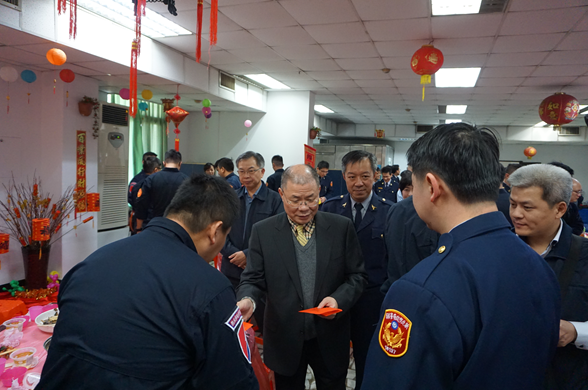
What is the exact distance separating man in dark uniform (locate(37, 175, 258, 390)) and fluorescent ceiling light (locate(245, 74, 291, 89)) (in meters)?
5.52

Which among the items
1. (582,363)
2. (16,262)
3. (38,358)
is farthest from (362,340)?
(16,262)

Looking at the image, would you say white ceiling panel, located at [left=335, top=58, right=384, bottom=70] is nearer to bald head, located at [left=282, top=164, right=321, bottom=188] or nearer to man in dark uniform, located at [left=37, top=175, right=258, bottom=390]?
bald head, located at [left=282, top=164, right=321, bottom=188]

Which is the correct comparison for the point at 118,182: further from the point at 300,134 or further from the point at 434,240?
the point at 434,240

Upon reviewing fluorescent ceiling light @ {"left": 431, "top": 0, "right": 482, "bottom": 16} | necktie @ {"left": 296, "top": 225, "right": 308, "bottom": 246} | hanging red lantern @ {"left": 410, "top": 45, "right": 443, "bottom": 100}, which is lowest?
necktie @ {"left": 296, "top": 225, "right": 308, "bottom": 246}

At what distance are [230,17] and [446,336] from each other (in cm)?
369

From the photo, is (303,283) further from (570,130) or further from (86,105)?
(570,130)

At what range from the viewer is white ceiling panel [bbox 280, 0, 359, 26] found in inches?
126

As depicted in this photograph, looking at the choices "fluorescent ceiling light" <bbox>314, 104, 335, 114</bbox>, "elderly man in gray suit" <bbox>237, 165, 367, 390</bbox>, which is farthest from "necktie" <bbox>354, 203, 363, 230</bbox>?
"fluorescent ceiling light" <bbox>314, 104, 335, 114</bbox>

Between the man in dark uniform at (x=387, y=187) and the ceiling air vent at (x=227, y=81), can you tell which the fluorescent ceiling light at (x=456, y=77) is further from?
the ceiling air vent at (x=227, y=81)

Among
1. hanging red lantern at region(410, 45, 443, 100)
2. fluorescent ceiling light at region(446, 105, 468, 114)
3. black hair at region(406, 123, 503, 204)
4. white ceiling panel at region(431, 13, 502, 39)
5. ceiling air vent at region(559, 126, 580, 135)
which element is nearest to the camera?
black hair at region(406, 123, 503, 204)

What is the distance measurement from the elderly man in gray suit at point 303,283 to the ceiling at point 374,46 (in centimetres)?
213

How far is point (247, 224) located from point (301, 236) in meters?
0.98

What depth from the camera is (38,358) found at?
1.78 m

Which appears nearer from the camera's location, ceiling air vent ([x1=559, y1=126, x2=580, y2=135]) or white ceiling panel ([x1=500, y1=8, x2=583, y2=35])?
white ceiling panel ([x1=500, y1=8, x2=583, y2=35])
